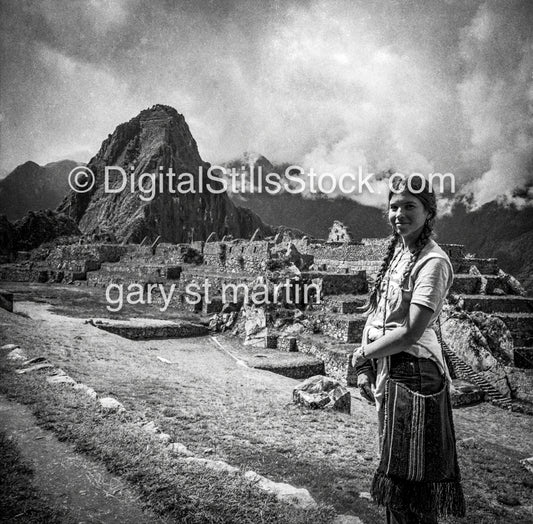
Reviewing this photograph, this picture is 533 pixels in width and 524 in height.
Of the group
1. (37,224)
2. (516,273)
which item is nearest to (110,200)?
(37,224)

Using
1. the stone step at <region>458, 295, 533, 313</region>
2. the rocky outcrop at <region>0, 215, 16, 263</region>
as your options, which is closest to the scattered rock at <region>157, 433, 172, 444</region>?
the stone step at <region>458, 295, 533, 313</region>

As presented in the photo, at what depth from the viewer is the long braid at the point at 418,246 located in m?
2.01

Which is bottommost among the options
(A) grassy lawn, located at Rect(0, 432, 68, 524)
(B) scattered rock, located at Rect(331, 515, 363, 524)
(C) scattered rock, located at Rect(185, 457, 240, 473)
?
(B) scattered rock, located at Rect(331, 515, 363, 524)

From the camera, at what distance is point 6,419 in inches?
146

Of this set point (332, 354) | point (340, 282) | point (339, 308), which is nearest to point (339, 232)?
point (340, 282)

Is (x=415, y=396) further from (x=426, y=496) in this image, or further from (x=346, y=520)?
(x=346, y=520)

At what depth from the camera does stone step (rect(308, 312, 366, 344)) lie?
11508 millimetres

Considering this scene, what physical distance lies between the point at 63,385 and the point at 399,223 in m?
4.93

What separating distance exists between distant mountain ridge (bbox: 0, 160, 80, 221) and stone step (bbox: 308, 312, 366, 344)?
4739 centimetres

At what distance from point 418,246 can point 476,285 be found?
16869 mm

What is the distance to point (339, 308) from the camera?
13141mm

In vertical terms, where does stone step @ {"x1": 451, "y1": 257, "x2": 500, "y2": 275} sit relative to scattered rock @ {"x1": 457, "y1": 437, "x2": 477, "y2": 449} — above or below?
above

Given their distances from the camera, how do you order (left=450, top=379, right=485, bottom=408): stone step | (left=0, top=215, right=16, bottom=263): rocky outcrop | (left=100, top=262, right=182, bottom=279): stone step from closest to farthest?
(left=450, top=379, right=485, bottom=408): stone step → (left=100, top=262, right=182, bottom=279): stone step → (left=0, top=215, right=16, bottom=263): rocky outcrop

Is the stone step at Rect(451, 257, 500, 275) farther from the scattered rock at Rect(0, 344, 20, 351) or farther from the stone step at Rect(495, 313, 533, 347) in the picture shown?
the scattered rock at Rect(0, 344, 20, 351)
